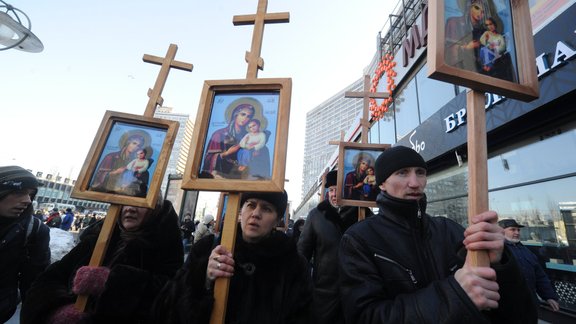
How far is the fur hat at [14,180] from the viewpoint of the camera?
2182mm

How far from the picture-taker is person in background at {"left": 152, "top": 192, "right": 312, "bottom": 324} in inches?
59.8

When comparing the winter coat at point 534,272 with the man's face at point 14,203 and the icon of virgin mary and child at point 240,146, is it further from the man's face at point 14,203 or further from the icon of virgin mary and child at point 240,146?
the man's face at point 14,203

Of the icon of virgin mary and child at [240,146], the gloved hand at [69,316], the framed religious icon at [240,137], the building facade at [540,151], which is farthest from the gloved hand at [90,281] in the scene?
the building facade at [540,151]

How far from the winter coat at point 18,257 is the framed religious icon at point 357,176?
3109 mm

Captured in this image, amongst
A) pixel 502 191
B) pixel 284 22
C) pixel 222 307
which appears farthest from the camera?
pixel 502 191

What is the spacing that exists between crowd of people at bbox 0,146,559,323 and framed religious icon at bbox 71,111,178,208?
219 mm

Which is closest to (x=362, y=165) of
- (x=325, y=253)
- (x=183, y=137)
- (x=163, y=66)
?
(x=325, y=253)

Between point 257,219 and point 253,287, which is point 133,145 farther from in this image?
point 253,287

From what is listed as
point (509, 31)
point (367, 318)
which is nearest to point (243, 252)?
point (367, 318)

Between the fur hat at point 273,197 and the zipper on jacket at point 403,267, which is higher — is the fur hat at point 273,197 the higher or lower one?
the higher one

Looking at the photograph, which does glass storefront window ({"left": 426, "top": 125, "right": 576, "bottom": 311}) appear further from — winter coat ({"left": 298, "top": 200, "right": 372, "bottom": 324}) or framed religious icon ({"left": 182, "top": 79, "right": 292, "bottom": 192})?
framed religious icon ({"left": 182, "top": 79, "right": 292, "bottom": 192})

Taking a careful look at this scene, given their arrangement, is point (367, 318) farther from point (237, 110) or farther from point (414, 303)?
point (237, 110)

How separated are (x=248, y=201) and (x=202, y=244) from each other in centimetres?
44

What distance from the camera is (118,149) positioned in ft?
7.85
